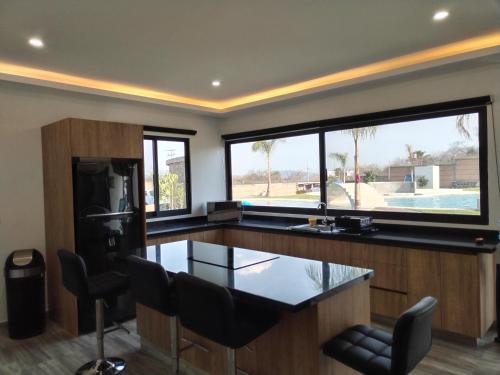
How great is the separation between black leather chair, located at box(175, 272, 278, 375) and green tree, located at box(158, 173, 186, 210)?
3417 mm

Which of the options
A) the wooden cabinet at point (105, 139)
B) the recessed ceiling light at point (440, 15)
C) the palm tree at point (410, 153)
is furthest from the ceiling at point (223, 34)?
the palm tree at point (410, 153)

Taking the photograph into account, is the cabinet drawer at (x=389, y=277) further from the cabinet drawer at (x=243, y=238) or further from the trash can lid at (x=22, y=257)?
the trash can lid at (x=22, y=257)

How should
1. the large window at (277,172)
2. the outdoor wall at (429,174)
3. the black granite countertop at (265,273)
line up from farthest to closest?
the large window at (277,172)
the outdoor wall at (429,174)
the black granite countertop at (265,273)

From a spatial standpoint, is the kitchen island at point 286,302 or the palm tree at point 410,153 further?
the palm tree at point 410,153

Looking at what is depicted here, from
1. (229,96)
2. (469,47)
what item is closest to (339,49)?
(469,47)

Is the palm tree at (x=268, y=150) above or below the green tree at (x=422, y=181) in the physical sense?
above

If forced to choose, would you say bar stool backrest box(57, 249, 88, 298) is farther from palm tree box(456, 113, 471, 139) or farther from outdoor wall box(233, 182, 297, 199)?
palm tree box(456, 113, 471, 139)

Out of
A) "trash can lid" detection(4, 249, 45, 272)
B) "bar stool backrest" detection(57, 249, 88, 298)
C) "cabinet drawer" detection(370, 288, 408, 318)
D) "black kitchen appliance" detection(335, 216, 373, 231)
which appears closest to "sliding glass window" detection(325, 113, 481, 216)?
"black kitchen appliance" detection(335, 216, 373, 231)

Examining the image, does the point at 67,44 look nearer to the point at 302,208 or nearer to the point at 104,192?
the point at 104,192

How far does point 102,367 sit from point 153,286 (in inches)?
47.3

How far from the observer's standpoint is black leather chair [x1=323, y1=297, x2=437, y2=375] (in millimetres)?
1520

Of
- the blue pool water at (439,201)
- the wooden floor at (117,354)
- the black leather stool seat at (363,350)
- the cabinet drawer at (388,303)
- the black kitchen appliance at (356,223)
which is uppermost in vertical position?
the blue pool water at (439,201)

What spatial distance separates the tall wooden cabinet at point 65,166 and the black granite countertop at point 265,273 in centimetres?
115

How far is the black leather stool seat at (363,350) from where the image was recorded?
1.60m
